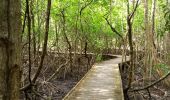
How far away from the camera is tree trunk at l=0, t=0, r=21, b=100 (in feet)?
5.37

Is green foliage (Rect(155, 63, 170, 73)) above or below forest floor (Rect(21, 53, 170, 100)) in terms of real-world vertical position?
above

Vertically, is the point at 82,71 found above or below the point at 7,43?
below

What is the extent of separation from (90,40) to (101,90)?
32.5 ft

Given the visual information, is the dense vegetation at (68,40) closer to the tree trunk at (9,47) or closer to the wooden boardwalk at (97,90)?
the tree trunk at (9,47)

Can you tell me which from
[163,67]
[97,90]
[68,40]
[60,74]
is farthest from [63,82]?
[97,90]

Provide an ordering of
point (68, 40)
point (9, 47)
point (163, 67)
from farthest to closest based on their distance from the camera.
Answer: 1. point (68, 40)
2. point (163, 67)
3. point (9, 47)

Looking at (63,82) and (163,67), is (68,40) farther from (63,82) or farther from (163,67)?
(163,67)

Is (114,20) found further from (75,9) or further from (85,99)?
(85,99)

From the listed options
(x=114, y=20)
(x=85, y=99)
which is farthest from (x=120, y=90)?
(x=114, y=20)

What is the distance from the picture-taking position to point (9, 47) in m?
1.67

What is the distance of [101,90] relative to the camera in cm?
695

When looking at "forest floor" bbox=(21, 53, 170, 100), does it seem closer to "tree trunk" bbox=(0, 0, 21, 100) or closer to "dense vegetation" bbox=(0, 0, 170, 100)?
"dense vegetation" bbox=(0, 0, 170, 100)

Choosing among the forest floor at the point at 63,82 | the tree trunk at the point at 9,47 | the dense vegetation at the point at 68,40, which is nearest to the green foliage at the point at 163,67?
the dense vegetation at the point at 68,40

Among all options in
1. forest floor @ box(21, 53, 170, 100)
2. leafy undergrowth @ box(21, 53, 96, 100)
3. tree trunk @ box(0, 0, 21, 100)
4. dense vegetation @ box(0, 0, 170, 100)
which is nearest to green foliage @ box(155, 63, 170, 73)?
dense vegetation @ box(0, 0, 170, 100)
